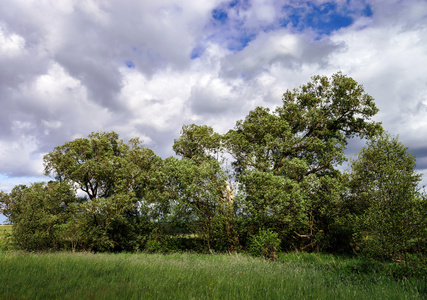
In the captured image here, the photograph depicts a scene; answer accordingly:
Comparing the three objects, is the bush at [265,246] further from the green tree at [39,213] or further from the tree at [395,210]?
the green tree at [39,213]

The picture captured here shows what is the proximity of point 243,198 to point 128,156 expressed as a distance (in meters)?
15.2

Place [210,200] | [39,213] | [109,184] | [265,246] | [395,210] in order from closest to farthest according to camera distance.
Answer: [395,210] < [265,246] < [39,213] < [210,200] < [109,184]

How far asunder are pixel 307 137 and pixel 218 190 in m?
12.1

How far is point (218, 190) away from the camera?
80.5 ft

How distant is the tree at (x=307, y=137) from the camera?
2553cm

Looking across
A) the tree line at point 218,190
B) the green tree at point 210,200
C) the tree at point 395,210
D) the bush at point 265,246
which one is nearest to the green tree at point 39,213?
the tree line at point 218,190

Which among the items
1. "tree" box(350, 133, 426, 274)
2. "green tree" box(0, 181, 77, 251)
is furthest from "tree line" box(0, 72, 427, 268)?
"tree" box(350, 133, 426, 274)

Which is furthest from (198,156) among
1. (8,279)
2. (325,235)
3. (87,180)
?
(8,279)

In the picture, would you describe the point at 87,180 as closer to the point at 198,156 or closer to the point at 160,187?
the point at 160,187

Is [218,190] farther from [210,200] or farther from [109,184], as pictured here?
[109,184]

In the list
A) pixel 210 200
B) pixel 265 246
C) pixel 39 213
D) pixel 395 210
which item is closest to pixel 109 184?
pixel 39 213

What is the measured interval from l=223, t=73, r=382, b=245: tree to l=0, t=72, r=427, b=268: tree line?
0.12 m

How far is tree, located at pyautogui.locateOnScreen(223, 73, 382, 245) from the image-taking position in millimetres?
25531

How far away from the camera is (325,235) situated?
85.5 feet
